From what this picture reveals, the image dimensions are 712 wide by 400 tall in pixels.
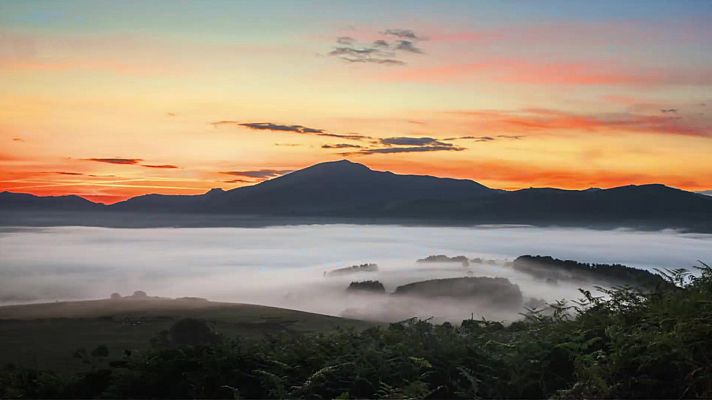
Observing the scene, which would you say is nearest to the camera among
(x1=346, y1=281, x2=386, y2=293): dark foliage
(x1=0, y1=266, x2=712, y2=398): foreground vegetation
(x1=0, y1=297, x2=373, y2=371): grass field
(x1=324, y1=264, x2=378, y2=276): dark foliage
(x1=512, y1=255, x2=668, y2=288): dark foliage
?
(x1=0, y1=266, x2=712, y2=398): foreground vegetation

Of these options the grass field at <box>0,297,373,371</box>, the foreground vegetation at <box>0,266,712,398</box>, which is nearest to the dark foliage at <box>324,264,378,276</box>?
the grass field at <box>0,297,373,371</box>

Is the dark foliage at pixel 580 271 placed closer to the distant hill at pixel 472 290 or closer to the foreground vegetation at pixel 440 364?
the foreground vegetation at pixel 440 364

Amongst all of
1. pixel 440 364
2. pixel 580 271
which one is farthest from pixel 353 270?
pixel 440 364

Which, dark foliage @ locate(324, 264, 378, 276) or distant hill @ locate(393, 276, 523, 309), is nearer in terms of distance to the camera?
distant hill @ locate(393, 276, 523, 309)

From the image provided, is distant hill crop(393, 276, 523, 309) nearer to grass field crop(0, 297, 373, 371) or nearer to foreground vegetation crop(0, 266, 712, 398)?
→ grass field crop(0, 297, 373, 371)

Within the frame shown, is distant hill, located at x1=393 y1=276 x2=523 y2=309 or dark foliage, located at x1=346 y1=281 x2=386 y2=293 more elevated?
distant hill, located at x1=393 y1=276 x2=523 y2=309

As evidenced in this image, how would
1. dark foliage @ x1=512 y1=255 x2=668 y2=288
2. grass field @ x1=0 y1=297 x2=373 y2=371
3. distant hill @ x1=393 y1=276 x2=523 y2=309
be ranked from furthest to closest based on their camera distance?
1. distant hill @ x1=393 y1=276 x2=523 y2=309
2. grass field @ x1=0 y1=297 x2=373 y2=371
3. dark foliage @ x1=512 y1=255 x2=668 y2=288

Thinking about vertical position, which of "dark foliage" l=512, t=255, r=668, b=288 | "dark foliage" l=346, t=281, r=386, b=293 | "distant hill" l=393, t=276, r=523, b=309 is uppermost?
"dark foliage" l=512, t=255, r=668, b=288

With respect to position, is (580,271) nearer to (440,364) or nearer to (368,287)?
(368,287)
